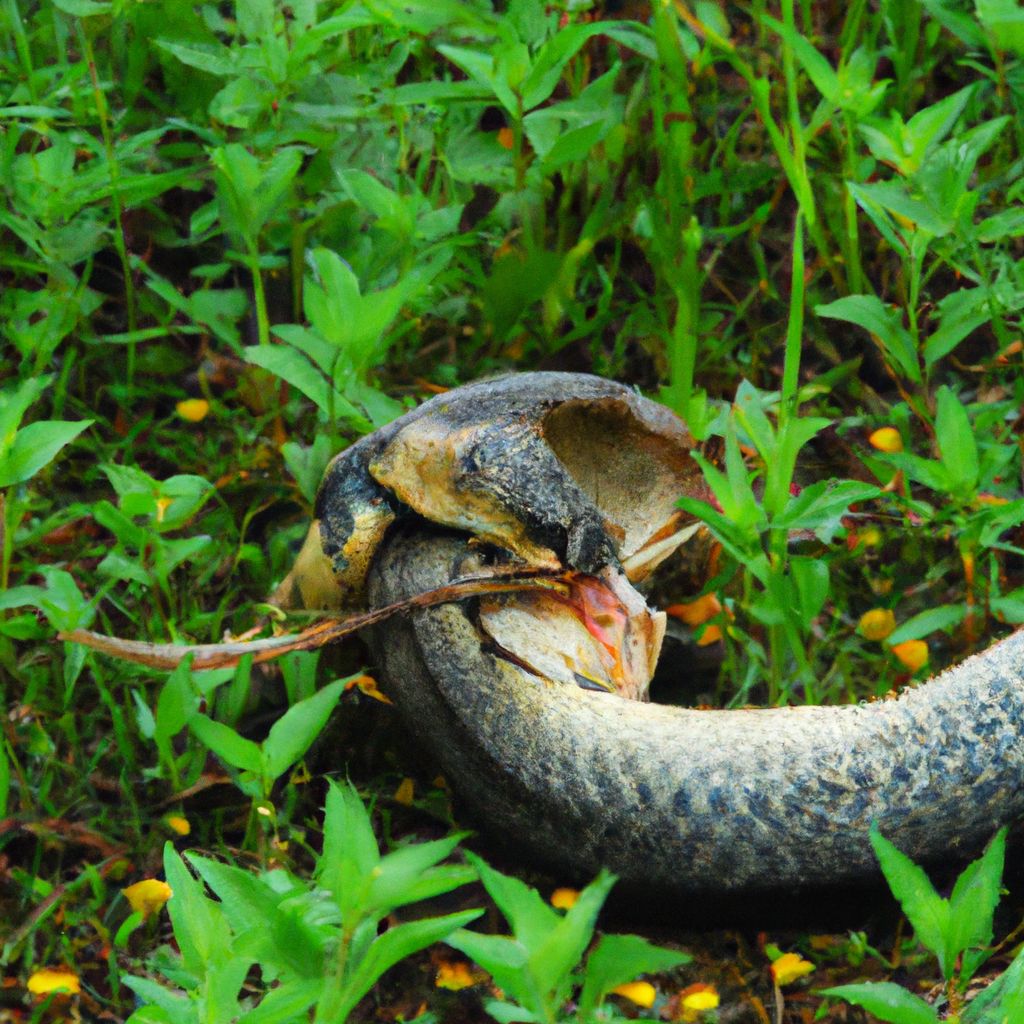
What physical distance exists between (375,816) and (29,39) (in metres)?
1.78

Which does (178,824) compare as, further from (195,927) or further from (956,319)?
(956,319)

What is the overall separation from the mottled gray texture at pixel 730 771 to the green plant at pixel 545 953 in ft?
0.87

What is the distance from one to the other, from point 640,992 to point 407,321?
50.6 inches

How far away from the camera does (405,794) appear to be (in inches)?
79.6

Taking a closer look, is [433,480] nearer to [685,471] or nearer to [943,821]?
[685,471]

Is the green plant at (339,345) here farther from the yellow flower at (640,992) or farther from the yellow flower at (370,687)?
the yellow flower at (640,992)

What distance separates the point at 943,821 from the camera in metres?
1.64

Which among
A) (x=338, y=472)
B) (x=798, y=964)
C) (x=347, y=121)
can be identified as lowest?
(x=798, y=964)

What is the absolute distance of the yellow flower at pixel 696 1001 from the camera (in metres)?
1.71

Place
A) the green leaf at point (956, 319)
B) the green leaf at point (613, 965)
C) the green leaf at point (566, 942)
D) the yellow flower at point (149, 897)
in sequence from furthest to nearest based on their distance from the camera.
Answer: the green leaf at point (956, 319)
the yellow flower at point (149, 897)
the green leaf at point (613, 965)
the green leaf at point (566, 942)

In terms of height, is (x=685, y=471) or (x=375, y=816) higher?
(x=685, y=471)

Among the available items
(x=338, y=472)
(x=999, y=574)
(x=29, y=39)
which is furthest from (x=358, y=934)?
(x=29, y=39)

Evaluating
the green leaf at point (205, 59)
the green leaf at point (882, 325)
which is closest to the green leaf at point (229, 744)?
the green leaf at point (882, 325)

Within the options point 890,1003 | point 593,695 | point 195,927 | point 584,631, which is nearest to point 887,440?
point 584,631
